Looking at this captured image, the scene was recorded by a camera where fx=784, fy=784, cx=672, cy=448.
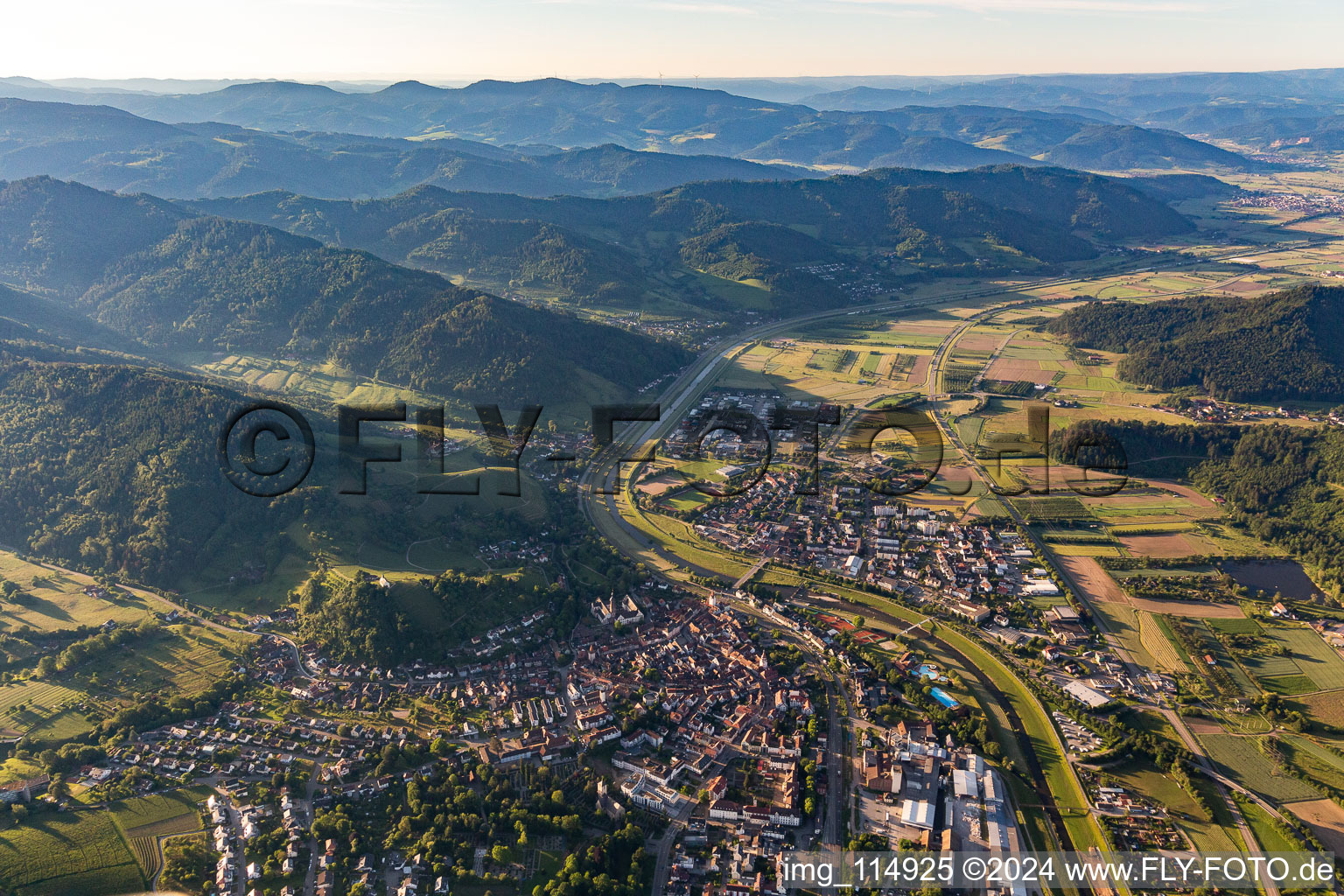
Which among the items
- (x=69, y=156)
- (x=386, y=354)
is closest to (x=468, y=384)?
(x=386, y=354)

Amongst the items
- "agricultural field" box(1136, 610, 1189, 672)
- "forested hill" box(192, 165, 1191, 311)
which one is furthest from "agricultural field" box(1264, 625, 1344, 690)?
"forested hill" box(192, 165, 1191, 311)

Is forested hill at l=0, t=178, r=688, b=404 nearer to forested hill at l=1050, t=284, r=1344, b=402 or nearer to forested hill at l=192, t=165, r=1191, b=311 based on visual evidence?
forested hill at l=192, t=165, r=1191, b=311

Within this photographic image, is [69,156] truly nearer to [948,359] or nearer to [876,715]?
[948,359]

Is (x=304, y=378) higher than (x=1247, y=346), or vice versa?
(x=1247, y=346)

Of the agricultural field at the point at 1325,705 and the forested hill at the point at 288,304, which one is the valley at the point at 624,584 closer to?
the agricultural field at the point at 1325,705

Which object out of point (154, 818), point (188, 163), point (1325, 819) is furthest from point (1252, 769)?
point (188, 163)

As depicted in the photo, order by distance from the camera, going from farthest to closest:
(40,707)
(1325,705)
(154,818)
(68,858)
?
(1325,705) < (40,707) < (154,818) < (68,858)

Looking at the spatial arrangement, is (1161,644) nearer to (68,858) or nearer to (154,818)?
(154,818)
